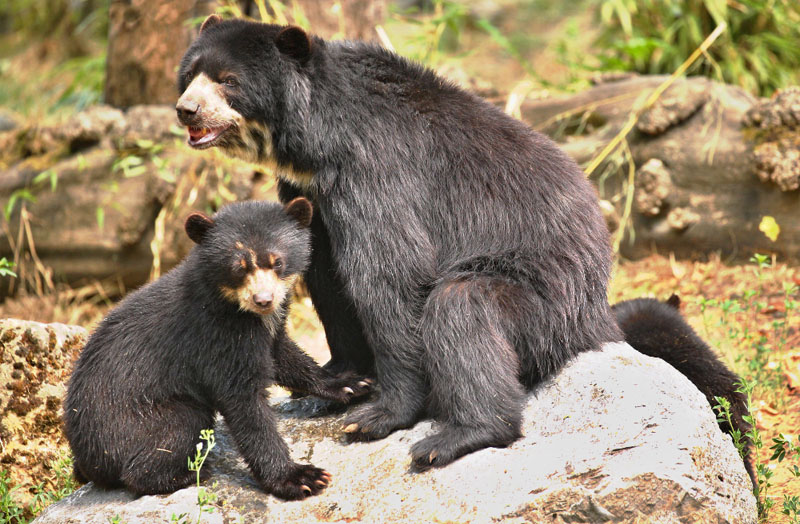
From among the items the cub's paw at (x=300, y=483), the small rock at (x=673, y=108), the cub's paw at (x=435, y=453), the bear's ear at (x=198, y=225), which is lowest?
the cub's paw at (x=300, y=483)

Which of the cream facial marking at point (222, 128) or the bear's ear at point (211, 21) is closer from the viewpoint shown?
the cream facial marking at point (222, 128)

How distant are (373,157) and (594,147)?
14.6 ft

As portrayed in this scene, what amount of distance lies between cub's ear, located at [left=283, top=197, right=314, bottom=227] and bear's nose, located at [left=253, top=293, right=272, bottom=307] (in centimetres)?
52

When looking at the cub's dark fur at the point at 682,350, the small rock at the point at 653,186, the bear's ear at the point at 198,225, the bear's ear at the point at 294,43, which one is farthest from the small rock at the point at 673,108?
the bear's ear at the point at 198,225

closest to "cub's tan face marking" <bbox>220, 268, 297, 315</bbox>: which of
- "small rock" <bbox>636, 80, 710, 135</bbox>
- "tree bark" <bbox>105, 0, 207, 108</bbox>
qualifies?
"small rock" <bbox>636, 80, 710, 135</bbox>

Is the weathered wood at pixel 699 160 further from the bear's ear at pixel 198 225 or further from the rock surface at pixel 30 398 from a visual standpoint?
the rock surface at pixel 30 398

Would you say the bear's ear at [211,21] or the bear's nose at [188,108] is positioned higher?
the bear's ear at [211,21]

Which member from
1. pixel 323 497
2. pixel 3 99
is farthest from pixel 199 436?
pixel 3 99

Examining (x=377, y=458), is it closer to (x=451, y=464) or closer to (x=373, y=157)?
(x=451, y=464)

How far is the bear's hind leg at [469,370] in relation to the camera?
4.28 m

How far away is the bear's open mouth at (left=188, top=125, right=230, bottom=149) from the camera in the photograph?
4961 millimetres

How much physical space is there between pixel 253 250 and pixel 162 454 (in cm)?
107

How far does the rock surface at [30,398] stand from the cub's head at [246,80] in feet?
5.67

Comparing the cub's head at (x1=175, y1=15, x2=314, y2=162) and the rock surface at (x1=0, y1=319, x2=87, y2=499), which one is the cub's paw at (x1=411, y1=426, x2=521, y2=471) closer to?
the cub's head at (x1=175, y1=15, x2=314, y2=162)
